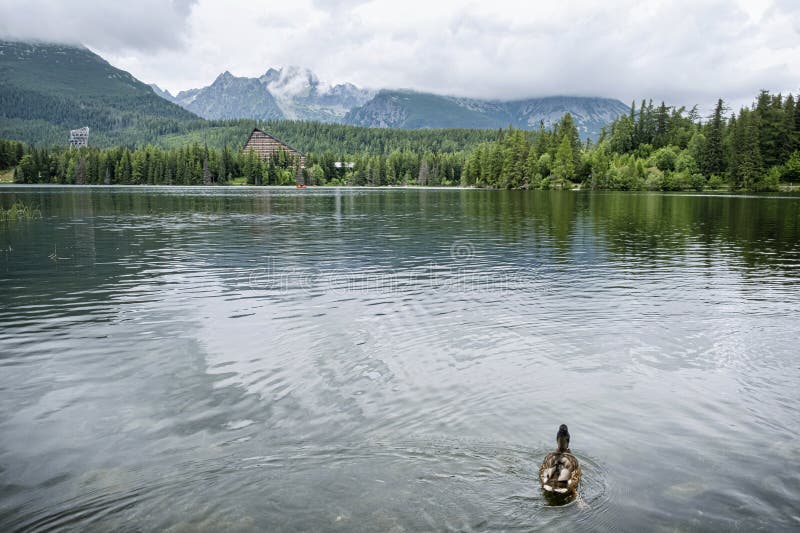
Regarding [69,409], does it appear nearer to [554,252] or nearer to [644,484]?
[644,484]

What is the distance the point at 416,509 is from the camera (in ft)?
34.9

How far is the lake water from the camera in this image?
10.8 meters

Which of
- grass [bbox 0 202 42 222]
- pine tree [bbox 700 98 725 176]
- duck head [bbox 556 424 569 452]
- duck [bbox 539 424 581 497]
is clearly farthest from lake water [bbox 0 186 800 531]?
pine tree [bbox 700 98 725 176]

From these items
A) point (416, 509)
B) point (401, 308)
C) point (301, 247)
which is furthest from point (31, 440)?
point (301, 247)

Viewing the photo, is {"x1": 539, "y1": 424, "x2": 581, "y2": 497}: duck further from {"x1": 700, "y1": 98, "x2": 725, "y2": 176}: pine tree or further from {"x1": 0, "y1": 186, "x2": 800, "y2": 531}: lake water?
{"x1": 700, "y1": 98, "x2": 725, "y2": 176}: pine tree

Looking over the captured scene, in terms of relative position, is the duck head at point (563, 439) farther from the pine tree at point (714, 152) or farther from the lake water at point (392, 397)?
the pine tree at point (714, 152)

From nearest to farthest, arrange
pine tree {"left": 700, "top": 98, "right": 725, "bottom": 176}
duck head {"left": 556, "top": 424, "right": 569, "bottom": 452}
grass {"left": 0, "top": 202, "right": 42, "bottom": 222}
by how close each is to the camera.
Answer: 1. duck head {"left": 556, "top": 424, "right": 569, "bottom": 452}
2. grass {"left": 0, "top": 202, "right": 42, "bottom": 222}
3. pine tree {"left": 700, "top": 98, "right": 725, "bottom": 176}

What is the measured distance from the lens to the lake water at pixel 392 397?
10.8 m

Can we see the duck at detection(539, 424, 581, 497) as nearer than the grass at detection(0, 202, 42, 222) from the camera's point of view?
Yes

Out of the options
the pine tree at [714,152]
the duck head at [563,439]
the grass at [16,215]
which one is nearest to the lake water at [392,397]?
the duck head at [563,439]

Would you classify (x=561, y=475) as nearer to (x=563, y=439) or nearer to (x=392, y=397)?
(x=563, y=439)

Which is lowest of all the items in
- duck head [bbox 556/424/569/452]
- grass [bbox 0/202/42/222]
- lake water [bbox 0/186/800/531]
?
lake water [bbox 0/186/800/531]

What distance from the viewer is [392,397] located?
1609cm

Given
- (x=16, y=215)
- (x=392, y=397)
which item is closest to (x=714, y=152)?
(x=16, y=215)
